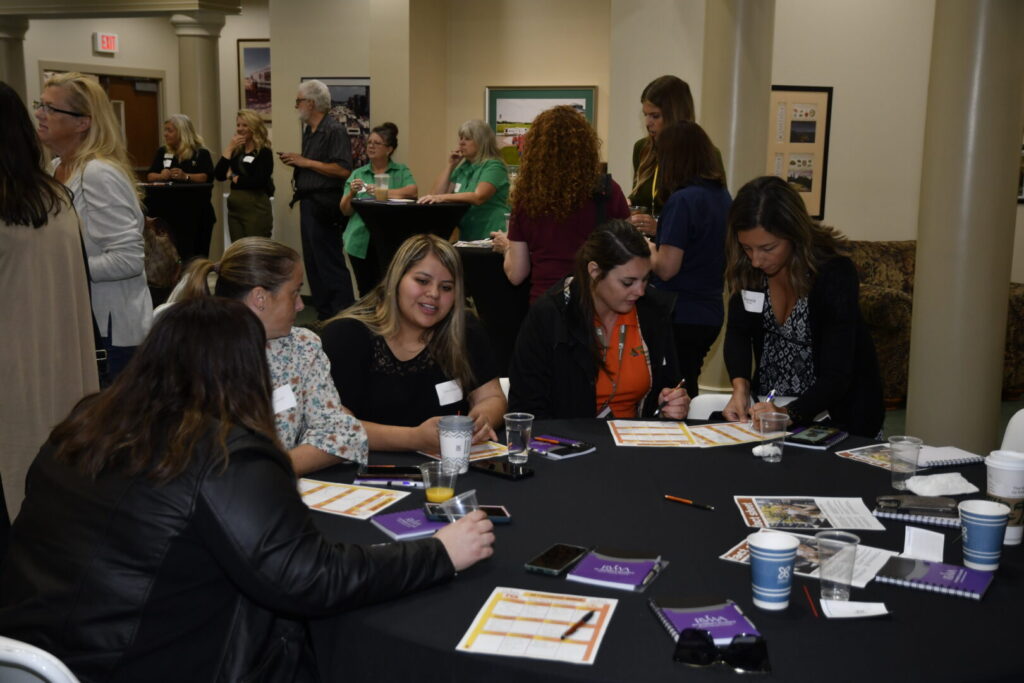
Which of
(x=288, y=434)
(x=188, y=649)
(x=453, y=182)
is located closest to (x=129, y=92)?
(x=453, y=182)

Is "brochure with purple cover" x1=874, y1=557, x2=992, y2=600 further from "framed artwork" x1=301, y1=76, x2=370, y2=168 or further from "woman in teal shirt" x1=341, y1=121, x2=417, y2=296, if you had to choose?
"framed artwork" x1=301, y1=76, x2=370, y2=168

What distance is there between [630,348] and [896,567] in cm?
152

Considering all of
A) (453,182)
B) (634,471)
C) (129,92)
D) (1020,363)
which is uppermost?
(129,92)

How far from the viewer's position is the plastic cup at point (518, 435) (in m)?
2.42

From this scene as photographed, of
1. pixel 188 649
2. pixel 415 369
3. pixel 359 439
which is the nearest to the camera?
pixel 188 649

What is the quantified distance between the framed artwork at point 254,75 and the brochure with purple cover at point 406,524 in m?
11.7

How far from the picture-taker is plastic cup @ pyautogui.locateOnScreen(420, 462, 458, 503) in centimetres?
217

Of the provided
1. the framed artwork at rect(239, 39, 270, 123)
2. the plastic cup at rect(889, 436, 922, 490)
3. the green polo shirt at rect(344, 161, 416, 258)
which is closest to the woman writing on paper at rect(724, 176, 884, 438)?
the plastic cup at rect(889, 436, 922, 490)

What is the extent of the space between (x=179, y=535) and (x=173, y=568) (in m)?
0.06

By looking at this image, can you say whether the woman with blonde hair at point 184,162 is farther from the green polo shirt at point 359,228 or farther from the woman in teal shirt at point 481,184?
the woman in teal shirt at point 481,184

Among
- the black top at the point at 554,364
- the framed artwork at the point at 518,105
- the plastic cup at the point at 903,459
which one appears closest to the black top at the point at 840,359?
the black top at the point at 554,364

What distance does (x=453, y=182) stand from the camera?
694cm

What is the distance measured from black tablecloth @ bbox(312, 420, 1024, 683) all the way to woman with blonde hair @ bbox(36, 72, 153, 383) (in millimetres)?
1549

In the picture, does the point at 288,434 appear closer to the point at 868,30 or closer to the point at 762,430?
the point at 762,430
